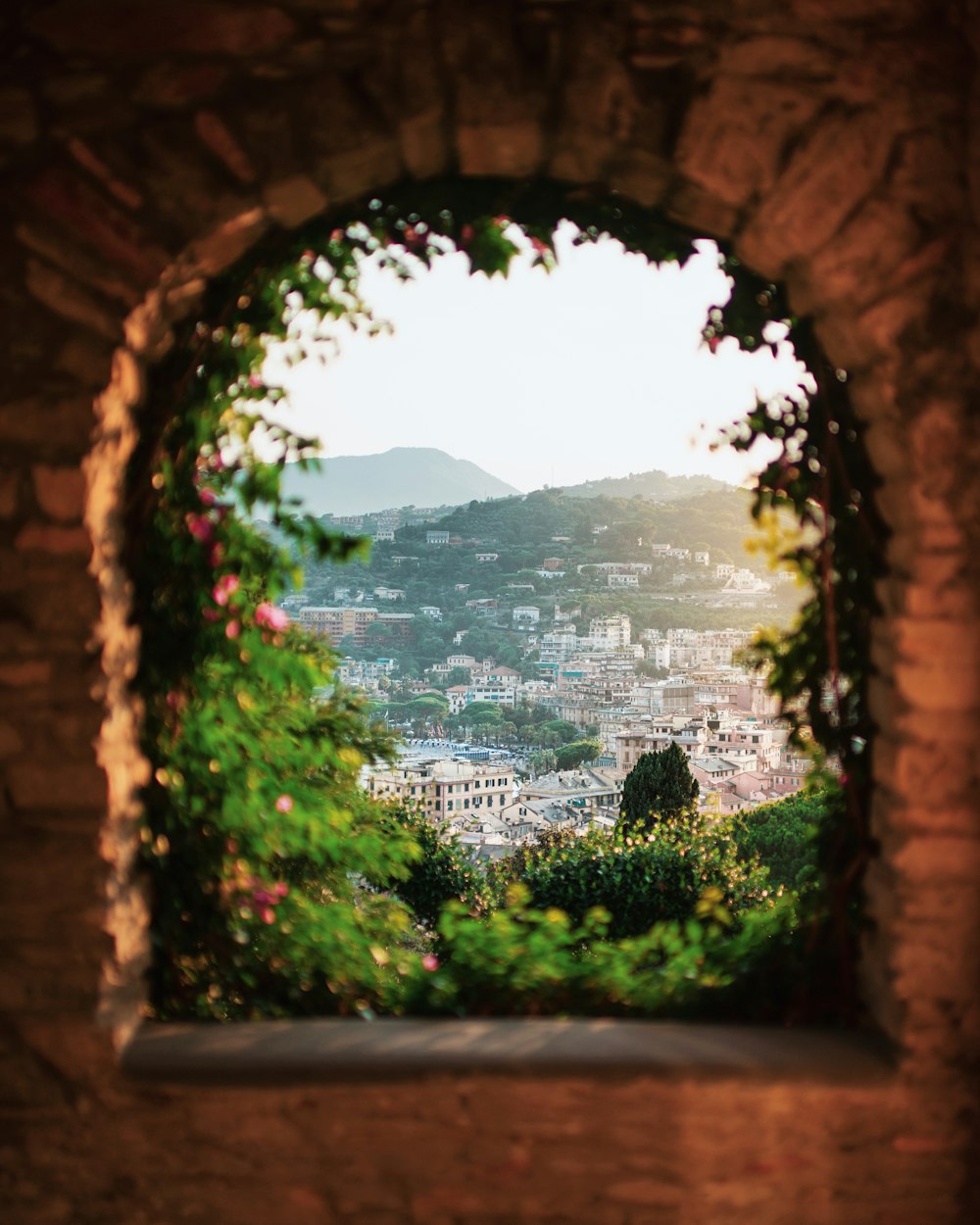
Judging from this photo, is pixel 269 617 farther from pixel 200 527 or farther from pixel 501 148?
pixel 501 148

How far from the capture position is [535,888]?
232 inches

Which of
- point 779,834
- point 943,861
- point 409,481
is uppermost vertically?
point 409,481

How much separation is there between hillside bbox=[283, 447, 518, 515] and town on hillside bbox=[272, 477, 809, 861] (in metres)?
0.18

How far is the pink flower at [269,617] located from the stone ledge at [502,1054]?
1014 mm

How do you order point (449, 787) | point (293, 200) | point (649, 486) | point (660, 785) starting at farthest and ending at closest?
1. point (649, 486)
2. point (660, 785)
3. point (449, 787)
4. point (293, 200)

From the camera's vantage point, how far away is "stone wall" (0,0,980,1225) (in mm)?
1903

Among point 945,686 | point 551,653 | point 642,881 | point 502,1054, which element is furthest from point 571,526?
point 502,1054

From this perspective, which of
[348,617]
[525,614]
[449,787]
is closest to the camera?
[348,617]

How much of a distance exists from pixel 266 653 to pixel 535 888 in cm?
376

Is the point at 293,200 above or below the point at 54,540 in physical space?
above

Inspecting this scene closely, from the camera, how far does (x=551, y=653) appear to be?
9.09 m

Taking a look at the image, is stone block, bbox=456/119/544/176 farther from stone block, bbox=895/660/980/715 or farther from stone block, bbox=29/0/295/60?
stone block, bbox=895/660/980/715

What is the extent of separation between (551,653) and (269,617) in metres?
6.52

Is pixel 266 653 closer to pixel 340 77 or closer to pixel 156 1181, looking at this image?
pixel 156 1181
